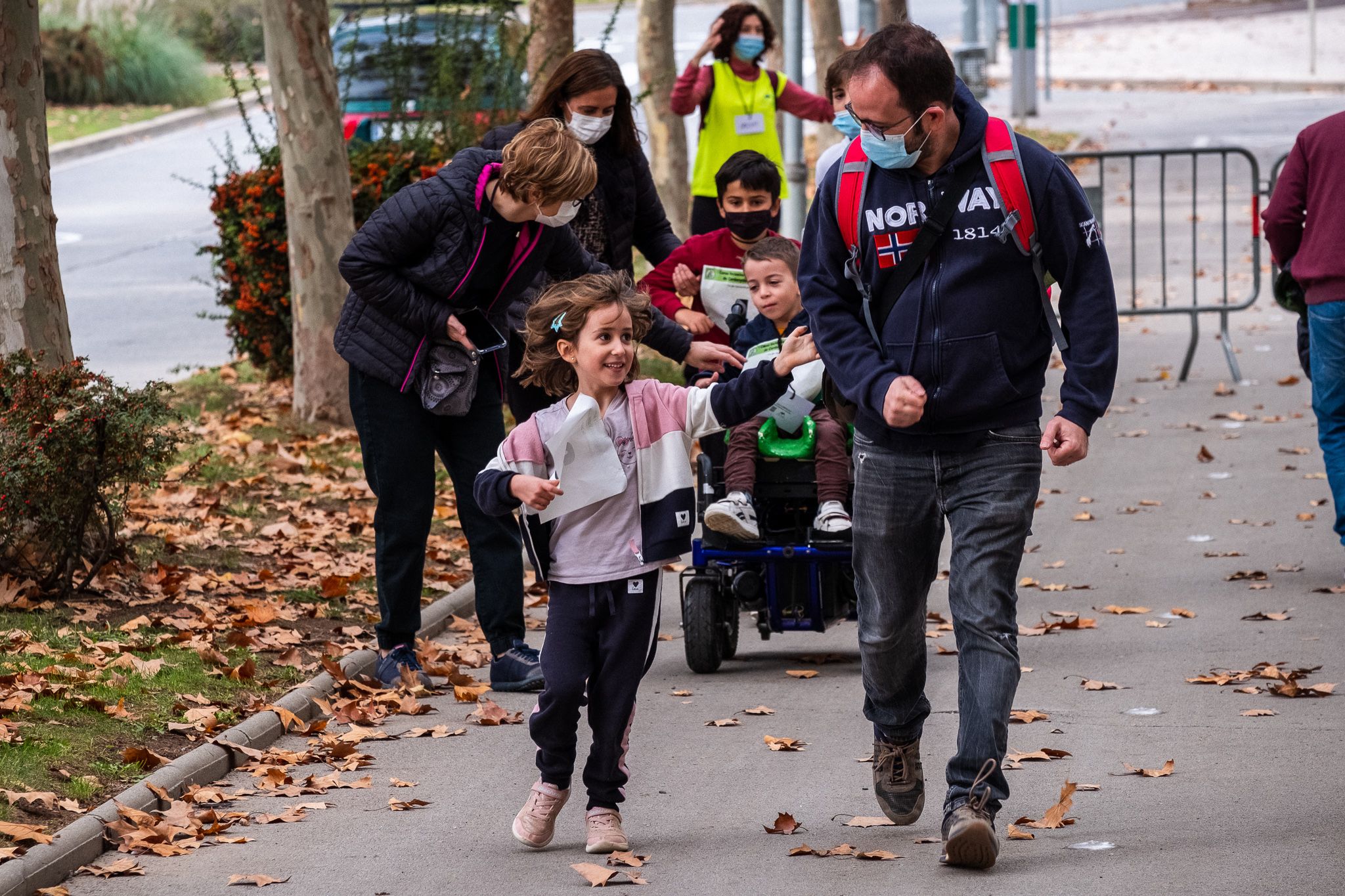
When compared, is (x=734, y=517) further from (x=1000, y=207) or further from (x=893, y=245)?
(x=1000, y=207)

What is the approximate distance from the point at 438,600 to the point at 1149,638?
10.1 feet

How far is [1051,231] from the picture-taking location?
4832 millimetres

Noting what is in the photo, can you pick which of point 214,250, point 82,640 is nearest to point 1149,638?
point 82,640

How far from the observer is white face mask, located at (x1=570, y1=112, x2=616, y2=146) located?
761cm

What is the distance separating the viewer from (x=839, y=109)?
301 inches

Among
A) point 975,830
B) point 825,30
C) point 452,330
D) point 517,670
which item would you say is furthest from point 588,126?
point 825,30

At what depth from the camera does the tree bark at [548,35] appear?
1424cm

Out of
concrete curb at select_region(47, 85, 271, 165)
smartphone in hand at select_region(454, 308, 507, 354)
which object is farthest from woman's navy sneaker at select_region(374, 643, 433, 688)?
concrete curb at select_region(47, 85, 271, 165)

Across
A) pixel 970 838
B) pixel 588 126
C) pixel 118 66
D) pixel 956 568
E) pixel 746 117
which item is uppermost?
pixel 118 66

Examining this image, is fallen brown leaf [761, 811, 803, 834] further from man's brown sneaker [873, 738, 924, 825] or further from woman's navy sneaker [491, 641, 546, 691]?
woman's navy sneaker [491, 641, 546, 691]

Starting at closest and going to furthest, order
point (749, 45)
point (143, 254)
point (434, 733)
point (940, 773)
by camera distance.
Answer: point (940, 773) < point (434, 733) < point (749, 45) < point (143, 254)

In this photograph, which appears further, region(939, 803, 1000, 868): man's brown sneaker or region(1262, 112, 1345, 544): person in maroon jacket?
region(1262, 112, 1345, 544): person in maroon jacket

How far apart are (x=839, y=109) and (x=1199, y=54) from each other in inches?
1461

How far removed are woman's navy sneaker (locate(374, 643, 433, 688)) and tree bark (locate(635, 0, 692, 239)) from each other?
10.2m
